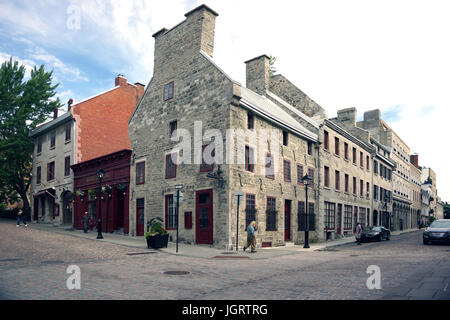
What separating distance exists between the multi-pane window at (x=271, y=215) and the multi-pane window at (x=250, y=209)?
61.2 inches

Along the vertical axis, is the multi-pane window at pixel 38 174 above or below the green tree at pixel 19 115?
below

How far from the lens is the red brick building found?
99.4 ft

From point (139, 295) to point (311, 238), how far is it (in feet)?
65.6

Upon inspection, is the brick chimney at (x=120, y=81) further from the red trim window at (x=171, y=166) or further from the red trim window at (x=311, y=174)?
the red trim window at (x=311, y=174)

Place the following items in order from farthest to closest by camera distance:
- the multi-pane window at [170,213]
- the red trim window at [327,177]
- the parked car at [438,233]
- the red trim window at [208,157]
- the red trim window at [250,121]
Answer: the red trim window at [327,177], the multi-pane window at [170,213], the parked car at [438,233], the red trim window at [250,121], the red trim window at [208,157]

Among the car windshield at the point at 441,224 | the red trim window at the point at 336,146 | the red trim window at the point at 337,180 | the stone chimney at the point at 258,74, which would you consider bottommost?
the car windshield at the point at 441,224

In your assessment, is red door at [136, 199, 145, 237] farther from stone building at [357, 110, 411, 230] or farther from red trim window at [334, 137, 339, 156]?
stone building at [357, 110, 411, 230]

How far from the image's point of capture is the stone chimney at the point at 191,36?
21328 mm

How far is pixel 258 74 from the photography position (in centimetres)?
2916

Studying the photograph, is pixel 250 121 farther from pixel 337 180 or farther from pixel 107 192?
pixel 337 180

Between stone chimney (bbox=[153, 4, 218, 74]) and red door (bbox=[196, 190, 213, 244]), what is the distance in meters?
8.23

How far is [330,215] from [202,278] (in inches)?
823

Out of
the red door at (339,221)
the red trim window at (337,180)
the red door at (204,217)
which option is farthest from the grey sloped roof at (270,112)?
the red door at (339,221)
